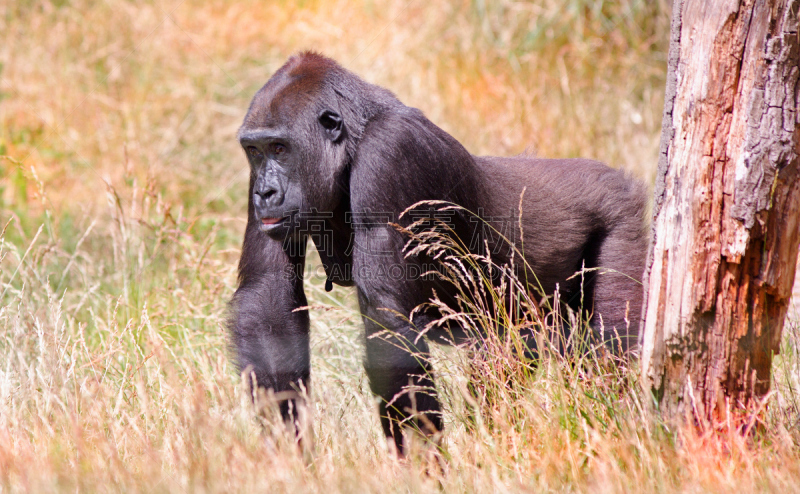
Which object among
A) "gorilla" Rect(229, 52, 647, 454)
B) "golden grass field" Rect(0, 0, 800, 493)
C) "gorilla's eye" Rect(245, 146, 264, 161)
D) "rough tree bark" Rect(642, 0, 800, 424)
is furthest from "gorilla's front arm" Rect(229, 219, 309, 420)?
"rough tree bark" Rect(642, 0, 800, 424)

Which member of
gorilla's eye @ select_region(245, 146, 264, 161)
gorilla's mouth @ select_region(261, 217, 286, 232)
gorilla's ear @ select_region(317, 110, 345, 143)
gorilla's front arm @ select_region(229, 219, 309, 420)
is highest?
gorilla's ear @ select_region(317, 110, 345, 143)

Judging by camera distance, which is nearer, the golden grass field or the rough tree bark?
the rough tree bark

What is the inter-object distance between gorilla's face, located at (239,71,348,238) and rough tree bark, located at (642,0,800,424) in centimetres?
147

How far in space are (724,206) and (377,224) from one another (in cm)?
137

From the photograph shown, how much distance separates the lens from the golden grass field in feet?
8.50

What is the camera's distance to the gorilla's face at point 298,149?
11.1 ft

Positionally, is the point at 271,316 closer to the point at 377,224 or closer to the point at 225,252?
the point at 377,224

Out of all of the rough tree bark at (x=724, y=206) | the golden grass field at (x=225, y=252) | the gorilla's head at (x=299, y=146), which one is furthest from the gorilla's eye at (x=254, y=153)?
the rough tree bark at (x=724, y=206)

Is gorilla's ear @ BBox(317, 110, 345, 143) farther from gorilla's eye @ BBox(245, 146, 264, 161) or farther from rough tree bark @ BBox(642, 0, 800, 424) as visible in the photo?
rough tree bark @ BBox(642, 0, 800, 424)

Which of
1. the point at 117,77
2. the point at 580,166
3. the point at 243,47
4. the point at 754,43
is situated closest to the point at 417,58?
the point at 243,47

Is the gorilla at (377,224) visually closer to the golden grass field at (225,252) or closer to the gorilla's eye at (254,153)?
the gorilla's eye at (254,153)

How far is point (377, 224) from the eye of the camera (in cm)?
317

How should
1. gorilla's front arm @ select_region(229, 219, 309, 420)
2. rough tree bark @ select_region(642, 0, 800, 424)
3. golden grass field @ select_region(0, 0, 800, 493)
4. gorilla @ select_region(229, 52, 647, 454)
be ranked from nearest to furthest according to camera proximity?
rough tree bark @ select_region(642, 0, 800, 424) → golden grass field @ select_region(0, 0, 800, 493) → gorilla @ select_region(229, 52, 647, 454) → gorilla's front arm @ select_region(229, 219, 309, 420)

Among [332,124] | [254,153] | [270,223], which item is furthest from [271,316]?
[332,124]
